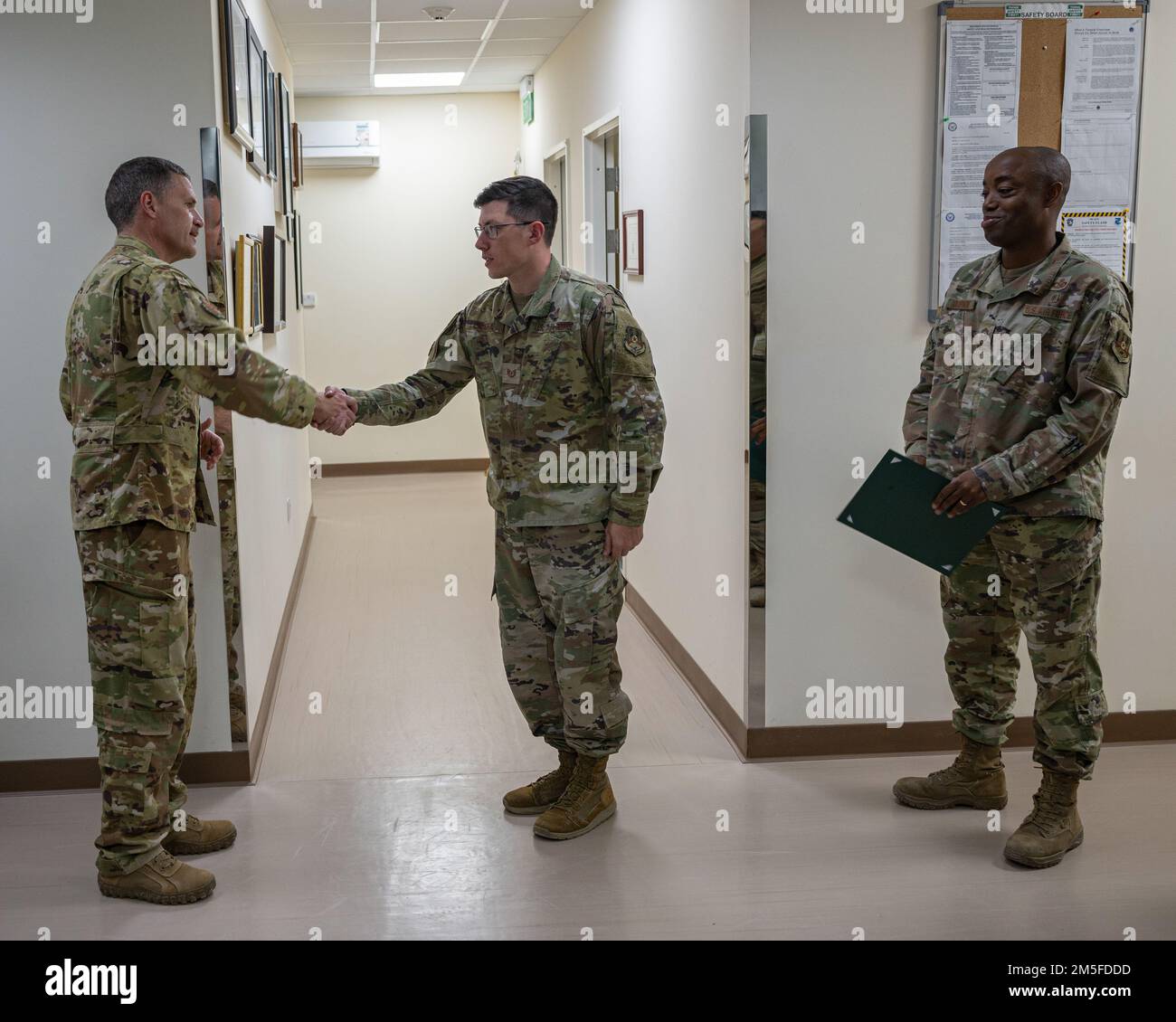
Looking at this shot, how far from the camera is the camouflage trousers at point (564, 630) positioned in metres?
2.97

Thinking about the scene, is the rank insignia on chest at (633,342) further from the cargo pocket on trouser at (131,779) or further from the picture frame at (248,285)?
the cargo pocket on trouser at (131,779)

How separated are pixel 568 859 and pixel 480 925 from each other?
0.38 metres

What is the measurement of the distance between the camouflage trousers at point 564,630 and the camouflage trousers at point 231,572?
78 centimetres

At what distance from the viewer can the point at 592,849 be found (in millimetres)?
2979

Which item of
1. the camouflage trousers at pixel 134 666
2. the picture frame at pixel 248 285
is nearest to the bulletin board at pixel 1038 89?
the picture frame at pixel 248 285

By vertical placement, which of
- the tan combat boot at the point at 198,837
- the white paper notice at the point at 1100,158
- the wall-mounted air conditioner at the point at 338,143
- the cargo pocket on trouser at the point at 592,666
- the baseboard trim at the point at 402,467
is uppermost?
the wall-mounted air conditioner at the point at 338,143

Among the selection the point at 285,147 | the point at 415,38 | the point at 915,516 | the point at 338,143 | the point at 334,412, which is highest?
the point at 415,38

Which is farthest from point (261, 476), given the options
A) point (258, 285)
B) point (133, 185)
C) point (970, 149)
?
point (970, 149)

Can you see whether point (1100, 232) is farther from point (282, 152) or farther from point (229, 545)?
point (282, 152)

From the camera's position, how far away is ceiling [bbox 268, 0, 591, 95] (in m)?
5.69

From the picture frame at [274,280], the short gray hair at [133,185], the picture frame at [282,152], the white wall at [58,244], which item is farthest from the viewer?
the picture frame at [282,152]

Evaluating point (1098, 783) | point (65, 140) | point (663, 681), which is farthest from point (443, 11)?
point (1098, 783)

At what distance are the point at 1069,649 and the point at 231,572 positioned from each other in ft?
7.20

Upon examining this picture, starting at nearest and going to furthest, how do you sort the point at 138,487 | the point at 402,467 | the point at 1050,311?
1. the point at 138,487
2. the point at 1050,311
3. the point at 402,467
